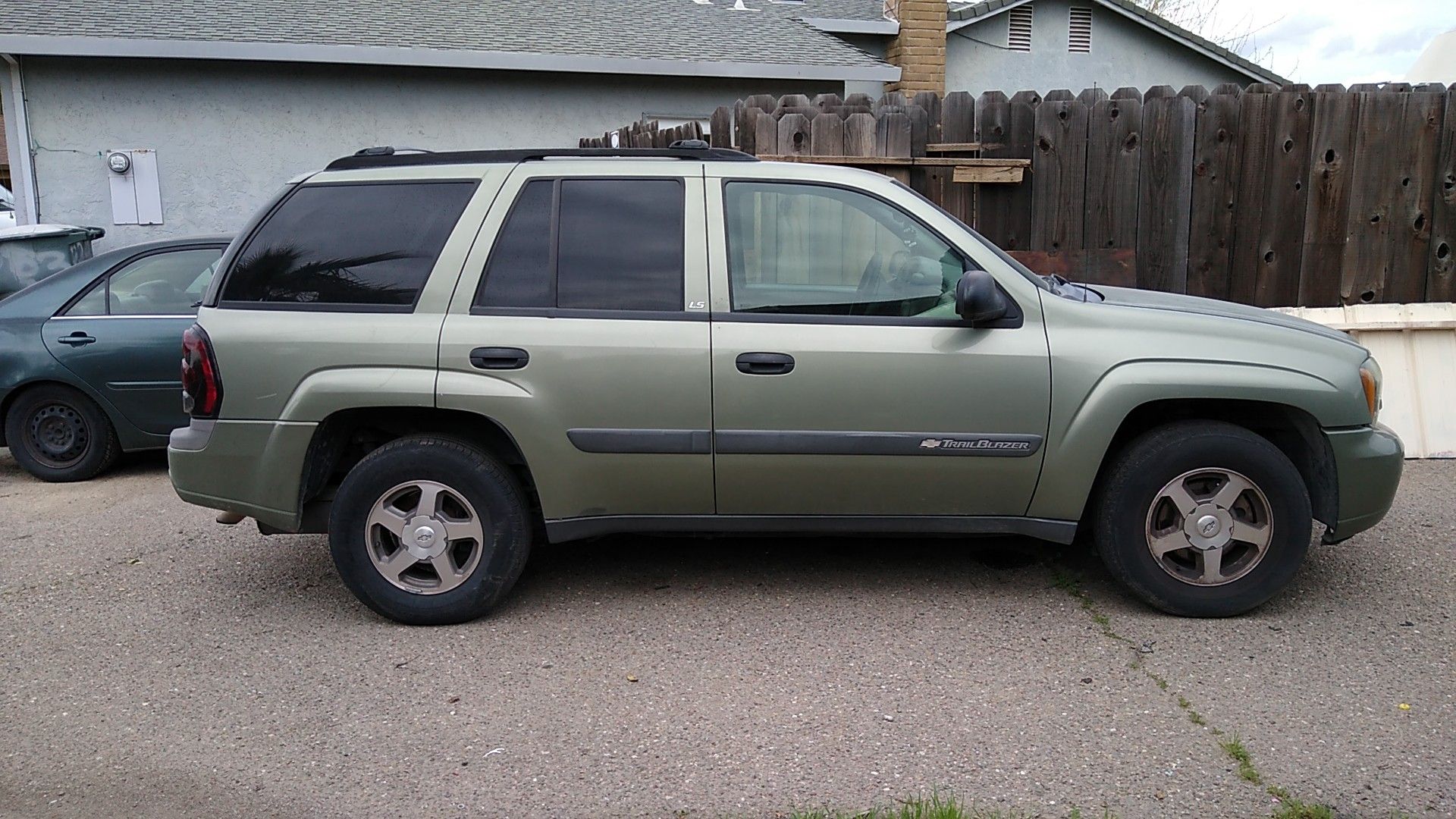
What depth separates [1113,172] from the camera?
7.36 m

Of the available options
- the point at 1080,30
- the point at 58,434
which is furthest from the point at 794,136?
the point at 1080,30

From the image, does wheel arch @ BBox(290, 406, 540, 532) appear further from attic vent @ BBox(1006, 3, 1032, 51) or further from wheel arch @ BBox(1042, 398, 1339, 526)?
attic vent @ BBox(1006, 3, 1032, 51)

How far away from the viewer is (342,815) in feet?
10.4

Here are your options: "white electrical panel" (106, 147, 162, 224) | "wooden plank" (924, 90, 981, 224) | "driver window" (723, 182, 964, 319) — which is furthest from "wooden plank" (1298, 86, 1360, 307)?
"white electrical panel" (106, 147, 162, 224)

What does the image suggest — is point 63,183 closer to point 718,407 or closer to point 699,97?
point 699,97

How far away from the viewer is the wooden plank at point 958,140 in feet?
24.2

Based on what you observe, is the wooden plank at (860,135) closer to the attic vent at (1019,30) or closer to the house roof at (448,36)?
the house roof at (448,36)

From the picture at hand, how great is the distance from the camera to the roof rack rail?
15.0 feet

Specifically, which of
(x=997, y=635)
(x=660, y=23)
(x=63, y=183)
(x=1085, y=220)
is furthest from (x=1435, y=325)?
(x=63, y=183)

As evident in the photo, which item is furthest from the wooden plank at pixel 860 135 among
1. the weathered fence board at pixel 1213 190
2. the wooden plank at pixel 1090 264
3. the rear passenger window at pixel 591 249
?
the rear passenger window at pixel 591 249

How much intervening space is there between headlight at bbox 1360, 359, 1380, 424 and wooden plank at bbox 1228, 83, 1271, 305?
10.1 feet

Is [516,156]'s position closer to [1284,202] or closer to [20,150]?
[1284,202]

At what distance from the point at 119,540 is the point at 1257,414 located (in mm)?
5408

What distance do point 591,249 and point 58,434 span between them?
4.60m
